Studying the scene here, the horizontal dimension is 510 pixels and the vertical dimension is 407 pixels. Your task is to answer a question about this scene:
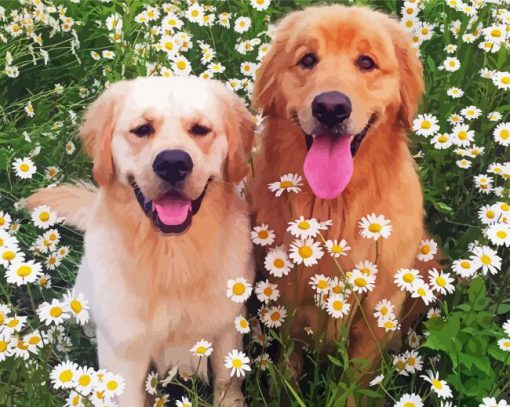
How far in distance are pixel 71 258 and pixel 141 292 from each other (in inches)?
27.6

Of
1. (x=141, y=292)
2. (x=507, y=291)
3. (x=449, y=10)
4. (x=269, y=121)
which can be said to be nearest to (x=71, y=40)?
(x=269, y=121)

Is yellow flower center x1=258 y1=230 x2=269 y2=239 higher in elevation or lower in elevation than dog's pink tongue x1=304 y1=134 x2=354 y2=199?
lower

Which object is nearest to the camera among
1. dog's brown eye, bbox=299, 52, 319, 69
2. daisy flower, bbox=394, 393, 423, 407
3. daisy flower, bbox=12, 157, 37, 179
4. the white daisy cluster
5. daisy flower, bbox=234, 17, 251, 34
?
the white daisy cluster

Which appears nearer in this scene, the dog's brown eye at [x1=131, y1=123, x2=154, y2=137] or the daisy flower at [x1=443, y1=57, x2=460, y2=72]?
the dog's brown eye at [x1=131, y1=123, x2=154, y2=137]

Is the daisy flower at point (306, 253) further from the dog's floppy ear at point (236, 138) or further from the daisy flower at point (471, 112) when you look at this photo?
the daisy flower at point (471, 112)

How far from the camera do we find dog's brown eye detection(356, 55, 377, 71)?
6.29 ft

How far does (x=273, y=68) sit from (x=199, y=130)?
0.43 meters

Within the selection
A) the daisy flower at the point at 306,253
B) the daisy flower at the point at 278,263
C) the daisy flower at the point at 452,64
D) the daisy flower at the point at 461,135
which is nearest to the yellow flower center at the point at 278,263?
the daisy flower at the point at 278,263

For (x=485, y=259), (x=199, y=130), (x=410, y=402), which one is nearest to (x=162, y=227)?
(x=199, y=130)

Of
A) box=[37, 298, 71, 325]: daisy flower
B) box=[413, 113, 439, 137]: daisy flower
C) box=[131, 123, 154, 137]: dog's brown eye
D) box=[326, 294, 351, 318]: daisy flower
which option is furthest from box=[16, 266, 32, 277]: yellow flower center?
box=[413, 113, 439, 137]: daisy flower

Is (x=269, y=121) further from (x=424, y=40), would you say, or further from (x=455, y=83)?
(x=424, y=40)

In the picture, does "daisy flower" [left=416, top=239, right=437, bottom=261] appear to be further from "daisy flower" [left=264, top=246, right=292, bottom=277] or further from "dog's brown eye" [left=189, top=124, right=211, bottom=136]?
"dog's brown eye" [left=189, top=124, right=211, bottom=136]

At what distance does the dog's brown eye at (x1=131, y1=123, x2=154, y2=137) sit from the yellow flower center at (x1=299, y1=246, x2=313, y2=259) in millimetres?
566

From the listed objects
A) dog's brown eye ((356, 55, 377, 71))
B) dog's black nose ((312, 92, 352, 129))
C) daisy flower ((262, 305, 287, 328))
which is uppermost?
dog's brown eye ((356, 55, 377, 71))
